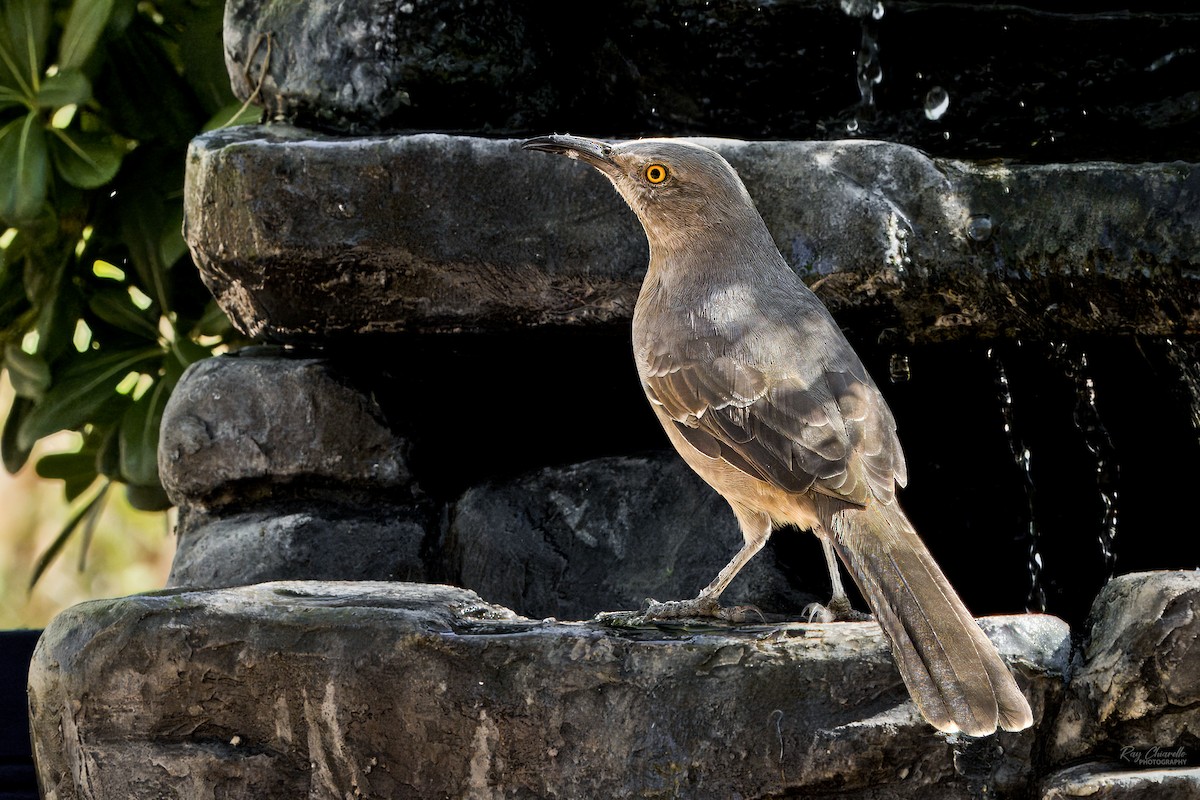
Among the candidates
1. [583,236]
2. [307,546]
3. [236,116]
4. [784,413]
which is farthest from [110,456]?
[784,413]

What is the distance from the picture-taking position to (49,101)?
511 cm

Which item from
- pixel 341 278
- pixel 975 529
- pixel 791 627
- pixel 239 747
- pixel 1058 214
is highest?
pixel 1058 214

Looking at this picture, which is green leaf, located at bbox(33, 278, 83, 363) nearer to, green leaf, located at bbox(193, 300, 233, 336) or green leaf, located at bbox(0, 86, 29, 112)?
green leaf, located at bbox(193, 300, 233, 336)

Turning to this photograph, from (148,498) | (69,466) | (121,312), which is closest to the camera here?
(121,312)

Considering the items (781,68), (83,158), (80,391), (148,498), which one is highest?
(781,68)

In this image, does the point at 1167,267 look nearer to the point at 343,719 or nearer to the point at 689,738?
the point at 689,738

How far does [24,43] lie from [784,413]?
355cm

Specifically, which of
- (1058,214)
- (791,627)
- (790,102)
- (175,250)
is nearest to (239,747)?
(791,627)

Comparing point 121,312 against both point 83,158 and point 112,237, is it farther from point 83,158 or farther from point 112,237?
point 83,158

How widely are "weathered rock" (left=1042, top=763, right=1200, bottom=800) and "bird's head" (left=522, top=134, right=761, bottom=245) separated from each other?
70.7 inches

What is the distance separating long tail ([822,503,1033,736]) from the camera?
2.80 m

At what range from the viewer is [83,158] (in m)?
5.30

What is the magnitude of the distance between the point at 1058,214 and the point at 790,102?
175 cm

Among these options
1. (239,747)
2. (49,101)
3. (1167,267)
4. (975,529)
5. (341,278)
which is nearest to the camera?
(239,747)
